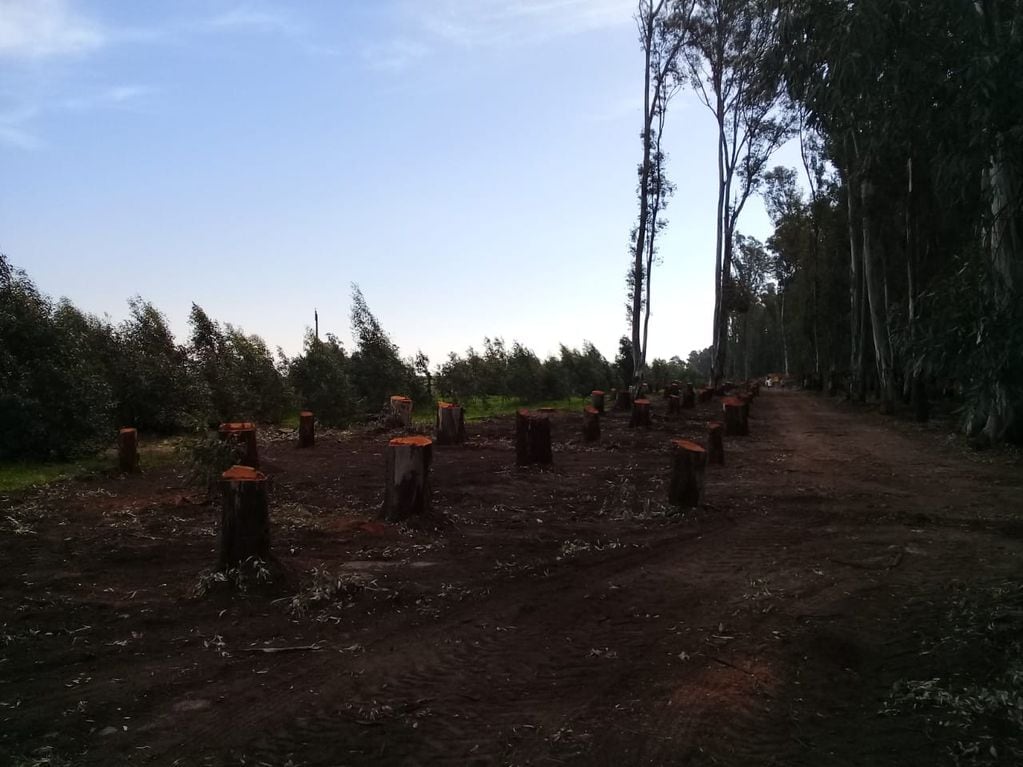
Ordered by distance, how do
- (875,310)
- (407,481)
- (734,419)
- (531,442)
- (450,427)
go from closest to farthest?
1. (407,481)
2. (531,442)
3. (450,427)
4. (734,419)
5. (875,310)

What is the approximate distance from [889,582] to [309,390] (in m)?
18.7

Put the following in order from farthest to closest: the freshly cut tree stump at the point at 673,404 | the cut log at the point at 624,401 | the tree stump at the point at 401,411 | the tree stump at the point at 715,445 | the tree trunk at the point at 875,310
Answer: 1. the cut log at the point at 624,401
2. the tree trunk at the point at 875,310
3. the freshly cut tree stump at the point at 673,404
4. the tree stump at the point at 401,411
5. the tree stump at the point at 715,445

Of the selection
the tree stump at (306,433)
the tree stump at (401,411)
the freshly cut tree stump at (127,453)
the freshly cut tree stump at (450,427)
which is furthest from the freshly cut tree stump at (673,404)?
the freshly cut tree stump at (127,453)

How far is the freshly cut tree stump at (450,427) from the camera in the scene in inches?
588

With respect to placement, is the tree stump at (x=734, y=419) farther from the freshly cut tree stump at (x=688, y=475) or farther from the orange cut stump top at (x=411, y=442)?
the orange cut stump top at (x=411, y=442)

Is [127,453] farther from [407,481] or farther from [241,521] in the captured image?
[241,521]

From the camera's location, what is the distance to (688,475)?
27.2 ft

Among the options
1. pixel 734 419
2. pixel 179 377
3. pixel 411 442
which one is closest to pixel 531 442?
pixel 411 442

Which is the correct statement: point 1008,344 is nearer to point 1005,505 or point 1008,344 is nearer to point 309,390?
point 1005,505

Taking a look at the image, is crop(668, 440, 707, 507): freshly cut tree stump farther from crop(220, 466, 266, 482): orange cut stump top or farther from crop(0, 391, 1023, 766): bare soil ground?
crop(220, 466, 266, 482): orange cut stump top

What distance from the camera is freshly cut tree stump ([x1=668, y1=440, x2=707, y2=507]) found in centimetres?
829

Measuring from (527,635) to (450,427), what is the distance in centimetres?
1025

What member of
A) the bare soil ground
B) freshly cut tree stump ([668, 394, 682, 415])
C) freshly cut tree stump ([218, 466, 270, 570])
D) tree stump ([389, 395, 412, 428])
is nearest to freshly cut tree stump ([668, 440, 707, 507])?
the bare soil ground

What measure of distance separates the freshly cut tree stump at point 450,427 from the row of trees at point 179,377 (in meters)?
4.54
